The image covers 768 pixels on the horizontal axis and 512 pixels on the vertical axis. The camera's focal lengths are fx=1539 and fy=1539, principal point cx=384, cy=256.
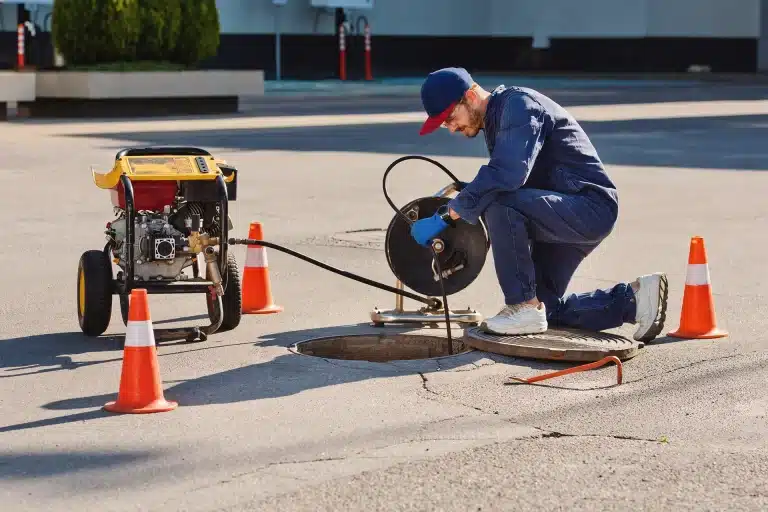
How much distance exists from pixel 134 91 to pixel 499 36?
60.3 ft

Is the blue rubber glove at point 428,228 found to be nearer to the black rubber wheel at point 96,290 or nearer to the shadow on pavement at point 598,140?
the black rubber wheel at point 96,290

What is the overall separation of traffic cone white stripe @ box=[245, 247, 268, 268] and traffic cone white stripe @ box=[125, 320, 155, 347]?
2.35 metres

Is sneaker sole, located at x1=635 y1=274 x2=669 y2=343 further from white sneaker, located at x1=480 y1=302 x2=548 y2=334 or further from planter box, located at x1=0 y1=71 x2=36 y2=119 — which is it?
planter box, located at x1=0 y1=71 x2=36 y2=119

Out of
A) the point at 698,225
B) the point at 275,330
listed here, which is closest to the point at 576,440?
the point at 275,330

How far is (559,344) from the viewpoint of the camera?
282 inches

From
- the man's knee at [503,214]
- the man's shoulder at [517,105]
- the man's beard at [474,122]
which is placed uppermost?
the man's shoulder at [517,105]

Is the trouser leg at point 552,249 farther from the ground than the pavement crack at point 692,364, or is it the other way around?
the trouser leg at point 552,249

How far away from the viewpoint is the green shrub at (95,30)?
2366cm

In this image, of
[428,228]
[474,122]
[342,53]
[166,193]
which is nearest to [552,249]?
[428,228]

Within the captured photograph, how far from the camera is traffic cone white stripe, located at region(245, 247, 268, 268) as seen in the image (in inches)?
336

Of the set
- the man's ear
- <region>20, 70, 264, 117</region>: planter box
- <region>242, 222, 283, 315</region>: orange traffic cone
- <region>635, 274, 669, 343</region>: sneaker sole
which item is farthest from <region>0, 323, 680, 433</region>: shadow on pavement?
<region>20, 70, 264, 117</region>: planter box

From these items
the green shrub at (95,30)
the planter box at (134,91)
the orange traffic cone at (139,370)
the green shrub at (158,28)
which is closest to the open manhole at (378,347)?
the orange traffic cone at (139,370)

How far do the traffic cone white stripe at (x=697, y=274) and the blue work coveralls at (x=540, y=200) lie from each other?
0.43 m

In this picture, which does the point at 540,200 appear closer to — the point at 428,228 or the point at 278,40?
the point at 428,228
